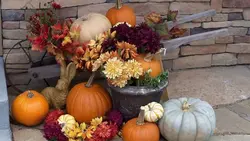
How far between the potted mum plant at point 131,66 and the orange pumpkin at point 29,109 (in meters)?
0.47

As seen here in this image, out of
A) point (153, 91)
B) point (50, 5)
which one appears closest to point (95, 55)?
point (153, 91)

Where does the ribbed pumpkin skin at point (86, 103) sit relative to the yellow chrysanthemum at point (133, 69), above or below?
below

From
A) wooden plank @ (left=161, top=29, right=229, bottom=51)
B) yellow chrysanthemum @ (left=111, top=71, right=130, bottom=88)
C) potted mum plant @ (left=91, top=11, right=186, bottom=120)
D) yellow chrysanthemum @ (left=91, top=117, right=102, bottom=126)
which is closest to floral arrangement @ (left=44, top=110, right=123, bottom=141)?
yellow chrysanthemum @ (left=91, top=117, right=102, bottom=126)

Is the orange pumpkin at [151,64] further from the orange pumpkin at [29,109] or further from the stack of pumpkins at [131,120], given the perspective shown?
the orange pumpkin at [29,109]

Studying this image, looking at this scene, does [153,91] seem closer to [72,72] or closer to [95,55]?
[95,55]

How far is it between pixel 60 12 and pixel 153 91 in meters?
1.15

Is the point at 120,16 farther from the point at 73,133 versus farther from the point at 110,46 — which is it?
the point at 73,133

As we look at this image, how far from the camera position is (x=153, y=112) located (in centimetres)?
300

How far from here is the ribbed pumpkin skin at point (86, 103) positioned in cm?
318

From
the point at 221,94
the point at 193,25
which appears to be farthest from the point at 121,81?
the point at 193,25

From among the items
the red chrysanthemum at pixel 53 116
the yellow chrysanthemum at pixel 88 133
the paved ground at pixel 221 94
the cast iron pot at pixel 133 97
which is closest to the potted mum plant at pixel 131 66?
the cast iron pot at pixel 133 97

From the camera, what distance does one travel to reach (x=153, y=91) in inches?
122

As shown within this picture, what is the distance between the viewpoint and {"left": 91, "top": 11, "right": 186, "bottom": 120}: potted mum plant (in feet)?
9.91

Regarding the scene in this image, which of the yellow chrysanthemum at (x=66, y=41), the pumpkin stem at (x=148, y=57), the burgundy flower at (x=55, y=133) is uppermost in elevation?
the yellow chrysanthemum at (x=66, y=41)
